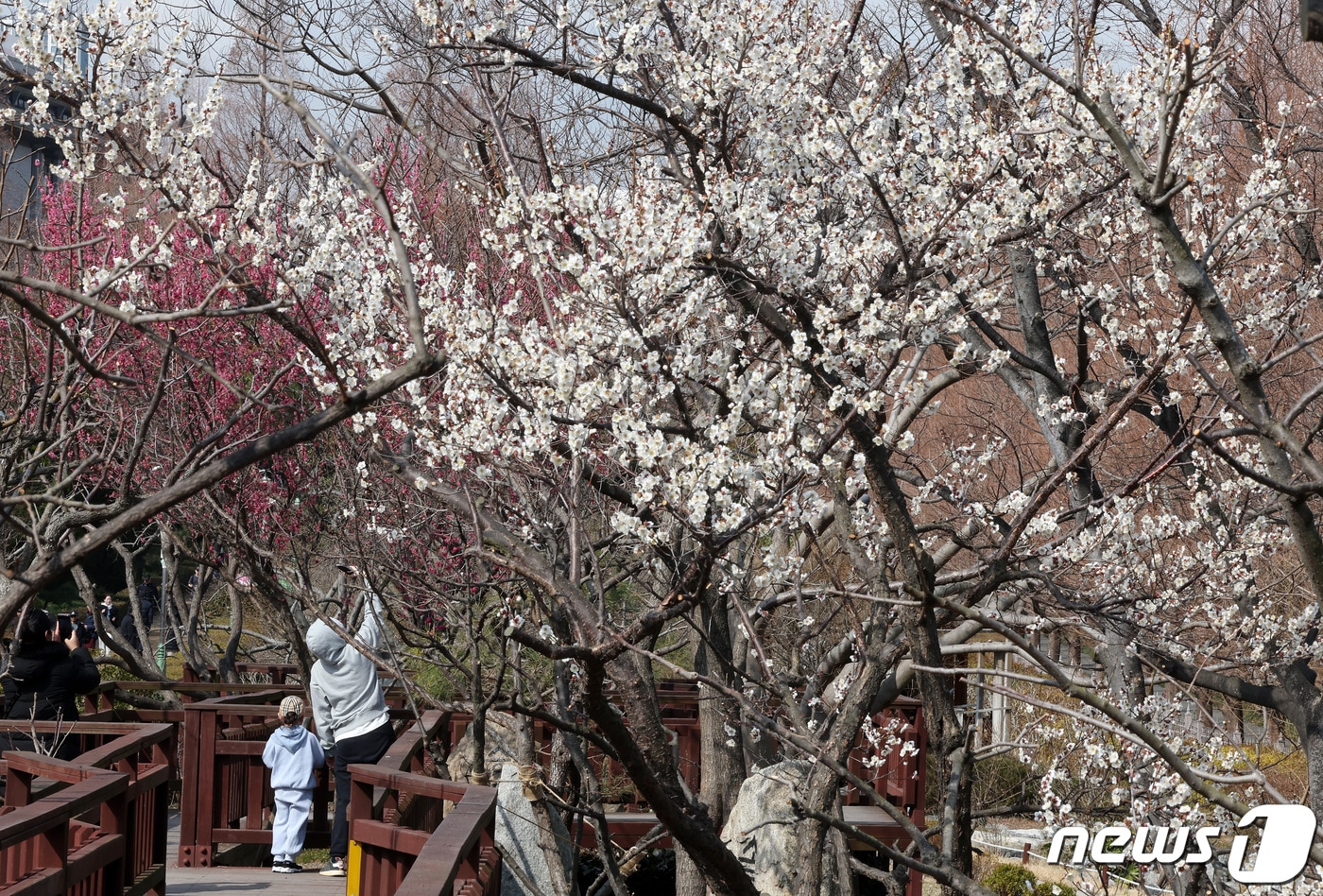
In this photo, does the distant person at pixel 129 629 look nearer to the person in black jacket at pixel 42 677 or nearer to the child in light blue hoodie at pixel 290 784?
the person in black jacket at pixel 42 677

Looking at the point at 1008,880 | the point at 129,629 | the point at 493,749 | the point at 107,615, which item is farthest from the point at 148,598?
the point at 1008,880

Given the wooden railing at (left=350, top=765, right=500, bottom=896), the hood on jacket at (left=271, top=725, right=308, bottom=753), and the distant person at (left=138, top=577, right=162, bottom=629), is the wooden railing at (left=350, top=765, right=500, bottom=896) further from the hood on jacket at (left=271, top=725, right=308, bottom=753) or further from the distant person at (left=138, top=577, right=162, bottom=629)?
the distant person at (left=138, top=577, right=162, bottom=629)

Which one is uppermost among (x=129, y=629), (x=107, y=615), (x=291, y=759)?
(x=129, y=629)

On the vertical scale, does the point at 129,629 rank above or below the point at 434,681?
above

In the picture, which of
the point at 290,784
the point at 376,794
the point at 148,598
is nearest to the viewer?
the point at 376,794

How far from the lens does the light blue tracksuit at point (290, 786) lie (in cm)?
876

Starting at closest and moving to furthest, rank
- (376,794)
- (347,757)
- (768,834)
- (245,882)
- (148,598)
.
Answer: (376,794) → (347,757) → (245,882) → (768,834) → (148,598)

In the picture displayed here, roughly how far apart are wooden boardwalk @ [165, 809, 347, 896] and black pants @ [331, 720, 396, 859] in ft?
0.88

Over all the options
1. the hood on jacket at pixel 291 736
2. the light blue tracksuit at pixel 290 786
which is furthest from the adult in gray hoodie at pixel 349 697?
the hood on jacket at pixel 291 736

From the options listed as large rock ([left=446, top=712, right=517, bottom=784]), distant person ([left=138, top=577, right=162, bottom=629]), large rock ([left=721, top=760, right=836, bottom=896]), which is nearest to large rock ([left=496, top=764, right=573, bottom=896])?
large rock ([left=446, top=712, right=517, bottom=784])

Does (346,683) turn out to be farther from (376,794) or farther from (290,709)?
(376,794)

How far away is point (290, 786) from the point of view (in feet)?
28.9

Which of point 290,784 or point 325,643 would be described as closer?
point 325,643

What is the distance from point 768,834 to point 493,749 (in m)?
2.89
